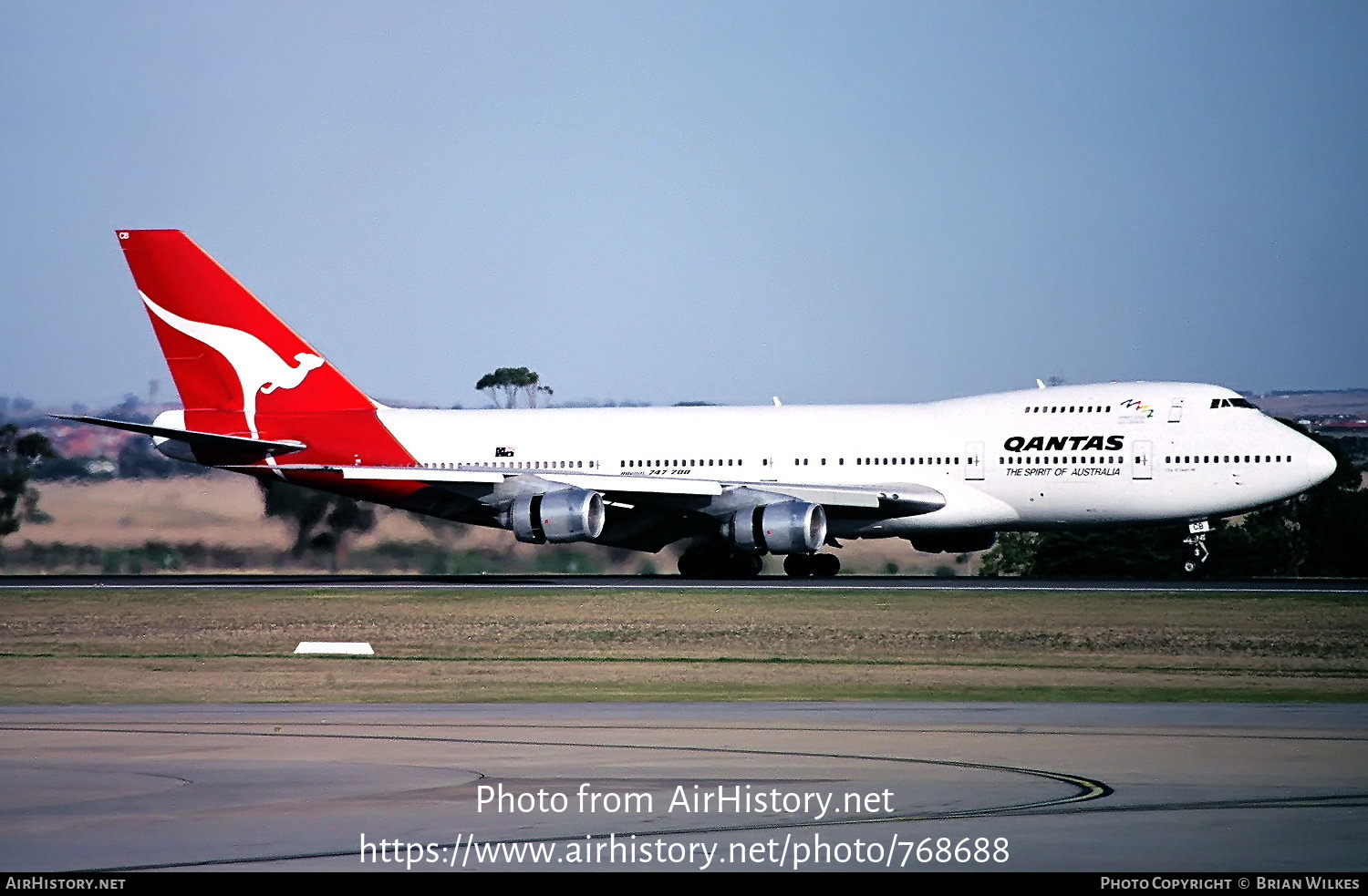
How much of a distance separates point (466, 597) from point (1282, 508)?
1415 inches

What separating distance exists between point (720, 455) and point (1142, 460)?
11.1 meters

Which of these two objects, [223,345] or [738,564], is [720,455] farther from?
[223,345]

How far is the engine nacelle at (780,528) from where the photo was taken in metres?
47.0

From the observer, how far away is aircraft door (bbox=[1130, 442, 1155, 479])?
156 feet

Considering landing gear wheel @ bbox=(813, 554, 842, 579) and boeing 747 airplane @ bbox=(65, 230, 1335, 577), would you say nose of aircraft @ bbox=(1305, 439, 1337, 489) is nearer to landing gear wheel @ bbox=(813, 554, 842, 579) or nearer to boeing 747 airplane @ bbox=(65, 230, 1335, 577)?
boeing 747 airplane @ bbox=(65, 230, 1335, 577)

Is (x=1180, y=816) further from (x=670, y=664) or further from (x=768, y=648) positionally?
(x=768, y=648)

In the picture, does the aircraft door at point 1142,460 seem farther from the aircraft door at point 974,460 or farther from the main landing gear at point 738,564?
the main landing gear at point 738,564

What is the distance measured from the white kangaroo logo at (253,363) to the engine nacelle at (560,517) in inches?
397

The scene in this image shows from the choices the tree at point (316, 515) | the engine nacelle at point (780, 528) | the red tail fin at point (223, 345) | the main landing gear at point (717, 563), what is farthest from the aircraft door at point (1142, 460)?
the tree at point (316, 515)

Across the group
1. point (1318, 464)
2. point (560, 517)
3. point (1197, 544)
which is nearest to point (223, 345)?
point (560, 517)

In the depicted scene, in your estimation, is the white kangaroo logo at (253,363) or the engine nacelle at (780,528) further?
the white kangaroo logo at (253,363)

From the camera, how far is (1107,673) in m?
27.3

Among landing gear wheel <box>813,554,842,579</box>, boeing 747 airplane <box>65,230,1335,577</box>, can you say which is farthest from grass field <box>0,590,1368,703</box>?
landing gear wheel <box>813,554,842,579</box>

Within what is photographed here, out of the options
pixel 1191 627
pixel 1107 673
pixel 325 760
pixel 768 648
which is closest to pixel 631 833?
pixel 325 760
